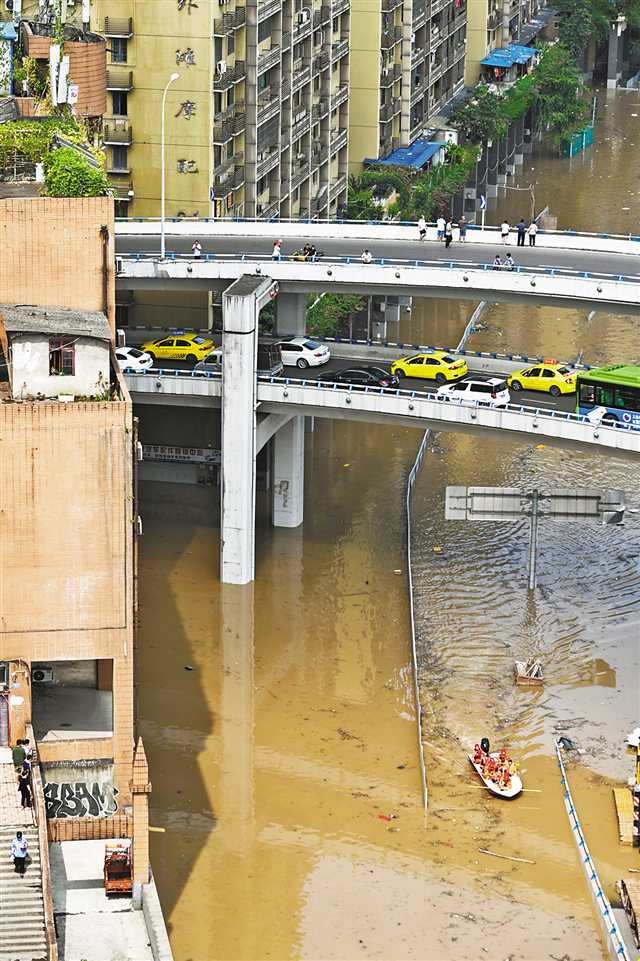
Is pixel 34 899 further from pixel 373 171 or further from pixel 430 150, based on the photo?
pixel 430 150

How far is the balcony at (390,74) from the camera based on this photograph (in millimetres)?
124500

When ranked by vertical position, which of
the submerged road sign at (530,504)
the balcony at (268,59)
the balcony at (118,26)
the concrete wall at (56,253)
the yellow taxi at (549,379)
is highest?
the concrete wall at (56,253)

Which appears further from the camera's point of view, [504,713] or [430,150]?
[430,150]

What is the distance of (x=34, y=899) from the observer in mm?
54375

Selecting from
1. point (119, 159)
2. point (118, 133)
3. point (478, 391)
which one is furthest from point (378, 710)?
point (118, 133)

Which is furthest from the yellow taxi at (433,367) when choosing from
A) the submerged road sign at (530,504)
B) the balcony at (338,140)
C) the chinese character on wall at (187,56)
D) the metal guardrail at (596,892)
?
the balcony at (338,140)

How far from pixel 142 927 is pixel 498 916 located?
34.8ft

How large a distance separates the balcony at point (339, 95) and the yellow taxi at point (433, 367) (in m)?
32.1

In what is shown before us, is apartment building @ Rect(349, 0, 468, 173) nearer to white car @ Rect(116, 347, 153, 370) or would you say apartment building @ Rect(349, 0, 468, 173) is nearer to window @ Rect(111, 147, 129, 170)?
window @ Rect(111, 147, 129, 170)

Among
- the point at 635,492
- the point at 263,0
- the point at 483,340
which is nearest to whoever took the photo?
the point at 635,492

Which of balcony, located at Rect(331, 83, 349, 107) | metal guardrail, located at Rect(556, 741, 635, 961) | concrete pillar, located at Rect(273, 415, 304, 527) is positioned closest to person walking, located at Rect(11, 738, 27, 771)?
metal guardrail, located at Rect(556, 741, 635, 961)

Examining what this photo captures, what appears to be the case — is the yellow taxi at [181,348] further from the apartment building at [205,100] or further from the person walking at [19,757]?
the person walking at [19,757]

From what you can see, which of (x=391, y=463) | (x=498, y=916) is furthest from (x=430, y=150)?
(x=498, y=916)

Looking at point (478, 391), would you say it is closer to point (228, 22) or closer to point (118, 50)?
point (228, 22)
